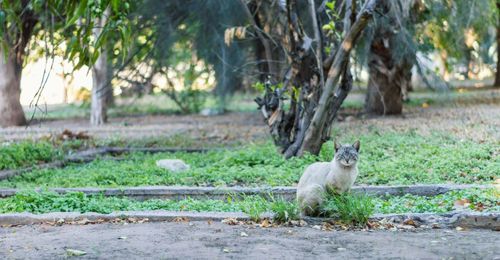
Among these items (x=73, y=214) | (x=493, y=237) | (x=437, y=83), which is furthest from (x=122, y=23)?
(x=437, y=83)

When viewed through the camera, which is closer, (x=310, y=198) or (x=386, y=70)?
(x=310, y=198)

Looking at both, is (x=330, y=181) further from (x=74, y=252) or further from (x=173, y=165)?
(x=173, y=165)

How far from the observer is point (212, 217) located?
26.7ft

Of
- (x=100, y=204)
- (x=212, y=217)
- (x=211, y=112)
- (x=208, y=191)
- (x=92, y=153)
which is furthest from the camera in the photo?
(x=211, y=112)

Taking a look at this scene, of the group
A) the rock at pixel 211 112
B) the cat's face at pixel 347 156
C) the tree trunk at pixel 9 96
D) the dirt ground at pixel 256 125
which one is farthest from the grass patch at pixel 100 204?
the rock at pixel 211 112

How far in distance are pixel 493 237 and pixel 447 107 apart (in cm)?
1268

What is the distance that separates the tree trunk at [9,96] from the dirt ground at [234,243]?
44.3 feet

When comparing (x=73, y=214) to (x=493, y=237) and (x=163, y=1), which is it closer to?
(x=493, y=237)

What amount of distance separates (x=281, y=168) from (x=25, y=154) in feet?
16.2

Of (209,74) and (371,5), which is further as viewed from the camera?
(209,74)

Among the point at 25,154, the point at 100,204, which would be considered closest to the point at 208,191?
the point at 100,204

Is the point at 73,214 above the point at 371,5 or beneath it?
beneath

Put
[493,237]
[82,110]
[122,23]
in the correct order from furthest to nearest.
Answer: [82,110] < [122,23] < [493,237]

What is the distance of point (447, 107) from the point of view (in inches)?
766
